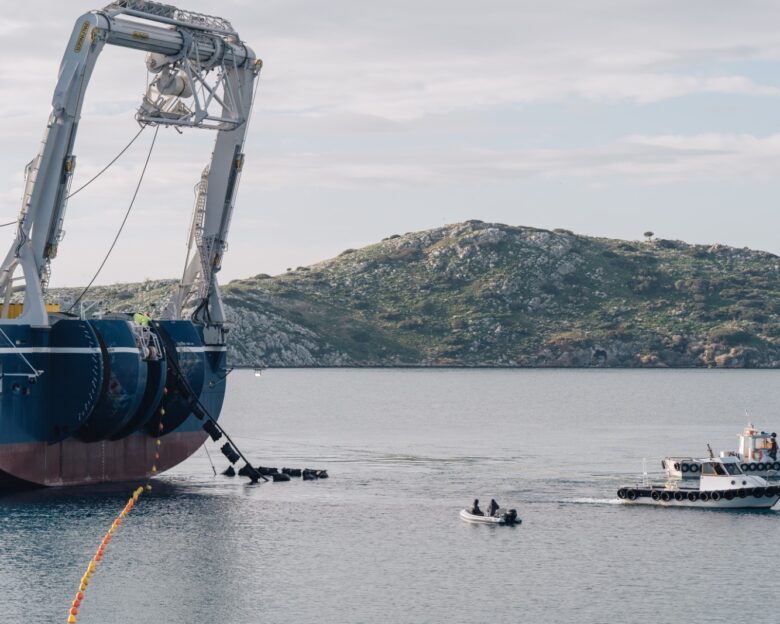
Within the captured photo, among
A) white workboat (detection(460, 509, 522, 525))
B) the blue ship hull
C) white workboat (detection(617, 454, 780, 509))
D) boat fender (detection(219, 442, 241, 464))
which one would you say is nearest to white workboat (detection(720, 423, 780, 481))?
white workboat (detection(617, 454, 780, 509))

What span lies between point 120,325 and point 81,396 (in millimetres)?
5634

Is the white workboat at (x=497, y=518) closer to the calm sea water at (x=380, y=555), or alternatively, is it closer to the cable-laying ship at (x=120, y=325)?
the calm sea water at (x=380, y=555)

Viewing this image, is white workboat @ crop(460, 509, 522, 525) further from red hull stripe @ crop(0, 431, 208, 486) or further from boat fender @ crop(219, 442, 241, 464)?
red hull stripe @ crop(0, 431, 208, 486)

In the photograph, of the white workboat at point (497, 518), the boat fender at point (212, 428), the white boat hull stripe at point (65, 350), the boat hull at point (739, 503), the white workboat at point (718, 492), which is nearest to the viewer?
the white boat hull stripe at point (65, 350)

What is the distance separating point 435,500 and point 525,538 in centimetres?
1828

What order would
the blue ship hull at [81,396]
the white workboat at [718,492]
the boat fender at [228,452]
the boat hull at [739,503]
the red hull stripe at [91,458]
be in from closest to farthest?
the blue ship hull at [81,396], the red hull stripe at [91,458], the white workboat at [718,492], the boat hull at [739,503], the boat fender at [228,452]

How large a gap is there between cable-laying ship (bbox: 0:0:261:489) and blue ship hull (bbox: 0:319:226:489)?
0.09 metres

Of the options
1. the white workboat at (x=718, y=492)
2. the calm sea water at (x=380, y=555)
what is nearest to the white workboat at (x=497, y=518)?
the calm sea water at (x=380, y=555)

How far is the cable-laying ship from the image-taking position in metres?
89.8

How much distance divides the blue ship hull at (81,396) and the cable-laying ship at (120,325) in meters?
0.09

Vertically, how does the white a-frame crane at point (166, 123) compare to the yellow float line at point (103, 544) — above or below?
above

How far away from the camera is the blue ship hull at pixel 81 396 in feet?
290

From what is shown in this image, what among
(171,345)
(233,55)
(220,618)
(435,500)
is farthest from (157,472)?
(220,618)

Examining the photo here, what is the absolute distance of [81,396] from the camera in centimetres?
9000
